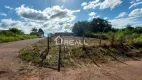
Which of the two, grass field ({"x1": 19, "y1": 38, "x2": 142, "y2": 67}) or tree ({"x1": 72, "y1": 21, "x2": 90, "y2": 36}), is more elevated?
tree ({"x1": 72, "y1": 21, "x2": 90, "y2": 36})

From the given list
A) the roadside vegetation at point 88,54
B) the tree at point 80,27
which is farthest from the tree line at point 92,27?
the roadside vegetation at point 88,54

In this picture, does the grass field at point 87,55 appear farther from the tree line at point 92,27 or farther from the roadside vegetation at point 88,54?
the tree line at point 92,27

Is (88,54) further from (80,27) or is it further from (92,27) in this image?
(92,27)

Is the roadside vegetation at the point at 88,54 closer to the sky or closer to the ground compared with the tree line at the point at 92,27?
closer to the ground

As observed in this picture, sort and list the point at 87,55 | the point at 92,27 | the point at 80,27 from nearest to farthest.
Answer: the point at 87,55
the point at 80,27
the point at 92,27

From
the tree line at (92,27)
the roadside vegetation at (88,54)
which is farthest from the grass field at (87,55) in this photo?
the tree line at (92,27)

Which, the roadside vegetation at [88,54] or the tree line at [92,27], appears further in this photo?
the tree line at [92,27]

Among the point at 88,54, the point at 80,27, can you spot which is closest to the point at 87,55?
the point at 88,54

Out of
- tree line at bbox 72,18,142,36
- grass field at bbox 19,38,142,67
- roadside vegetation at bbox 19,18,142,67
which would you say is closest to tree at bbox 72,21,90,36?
tree line at bbox 72,18,142,36

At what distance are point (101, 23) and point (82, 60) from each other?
55.6 meters

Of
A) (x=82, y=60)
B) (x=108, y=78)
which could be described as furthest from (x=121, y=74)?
(x=82, y=60)

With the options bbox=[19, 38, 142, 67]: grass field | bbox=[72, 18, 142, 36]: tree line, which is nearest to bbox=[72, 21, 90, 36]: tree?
bbox=[72, 18, 142, 36]: tree line

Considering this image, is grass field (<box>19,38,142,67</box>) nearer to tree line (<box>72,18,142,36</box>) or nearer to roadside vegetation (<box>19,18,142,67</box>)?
roadside vegetation (<box>19,18,142,67</box>)

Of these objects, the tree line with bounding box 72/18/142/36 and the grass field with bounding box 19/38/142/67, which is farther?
the tree line with bounding box 72/18/142/36
